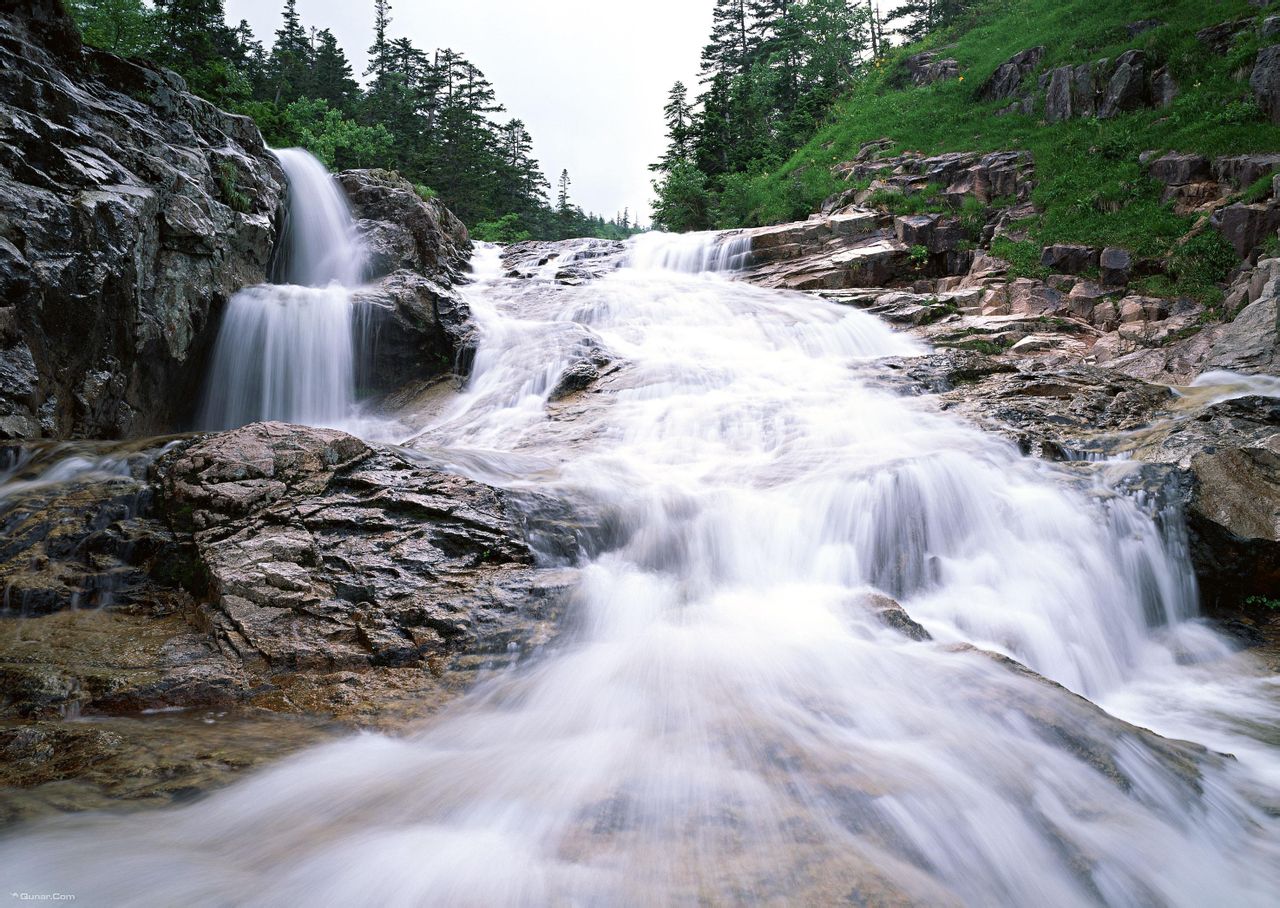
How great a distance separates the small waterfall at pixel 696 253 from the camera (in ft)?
53.4

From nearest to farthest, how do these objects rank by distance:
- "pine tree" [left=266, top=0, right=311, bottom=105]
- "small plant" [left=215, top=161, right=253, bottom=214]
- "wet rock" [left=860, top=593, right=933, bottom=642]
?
1. "wet rock" [left=860, top=593, right=933, bottom=642]
2. "small plant" [left=215, top=161, right=253, bottom=214]
3. "pine tree" [left=266, top=0, right=311, bottom=105]

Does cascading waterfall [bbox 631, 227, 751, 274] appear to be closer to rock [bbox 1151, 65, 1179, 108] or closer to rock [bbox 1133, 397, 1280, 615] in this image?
rock [bbox 1151, 65, 1179, 108]

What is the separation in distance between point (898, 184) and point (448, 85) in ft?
111

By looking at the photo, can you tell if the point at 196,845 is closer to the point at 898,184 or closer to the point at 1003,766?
the point at 1003,766

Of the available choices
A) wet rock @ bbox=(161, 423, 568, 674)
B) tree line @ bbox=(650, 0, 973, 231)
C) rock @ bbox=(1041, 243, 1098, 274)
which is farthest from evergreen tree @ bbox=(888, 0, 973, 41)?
wet rock @ bbox=(161, 423, 568, 674)

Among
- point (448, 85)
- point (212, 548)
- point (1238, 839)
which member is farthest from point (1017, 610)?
point (448, 85)

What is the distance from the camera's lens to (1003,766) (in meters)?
2.77

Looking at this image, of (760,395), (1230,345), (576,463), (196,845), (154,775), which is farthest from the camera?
(760,395)

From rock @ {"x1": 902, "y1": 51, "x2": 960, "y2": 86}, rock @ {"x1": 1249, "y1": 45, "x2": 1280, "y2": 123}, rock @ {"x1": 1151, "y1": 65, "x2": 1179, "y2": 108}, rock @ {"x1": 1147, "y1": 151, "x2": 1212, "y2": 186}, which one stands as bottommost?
rock @ {"x1": 1147, "y1": 151, "x2": 1212, "y2": 186}

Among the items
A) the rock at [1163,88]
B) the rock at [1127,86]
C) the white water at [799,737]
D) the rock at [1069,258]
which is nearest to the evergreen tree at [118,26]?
the white water at [799,737]

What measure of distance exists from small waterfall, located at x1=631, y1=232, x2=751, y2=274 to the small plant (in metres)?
9.77

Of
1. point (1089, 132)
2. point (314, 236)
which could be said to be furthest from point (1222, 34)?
point (314, 236)

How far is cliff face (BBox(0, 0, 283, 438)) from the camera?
5.12 m

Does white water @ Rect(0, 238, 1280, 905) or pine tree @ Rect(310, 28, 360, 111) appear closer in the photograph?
white water @ Rect(0, 238, 1280, 905)
